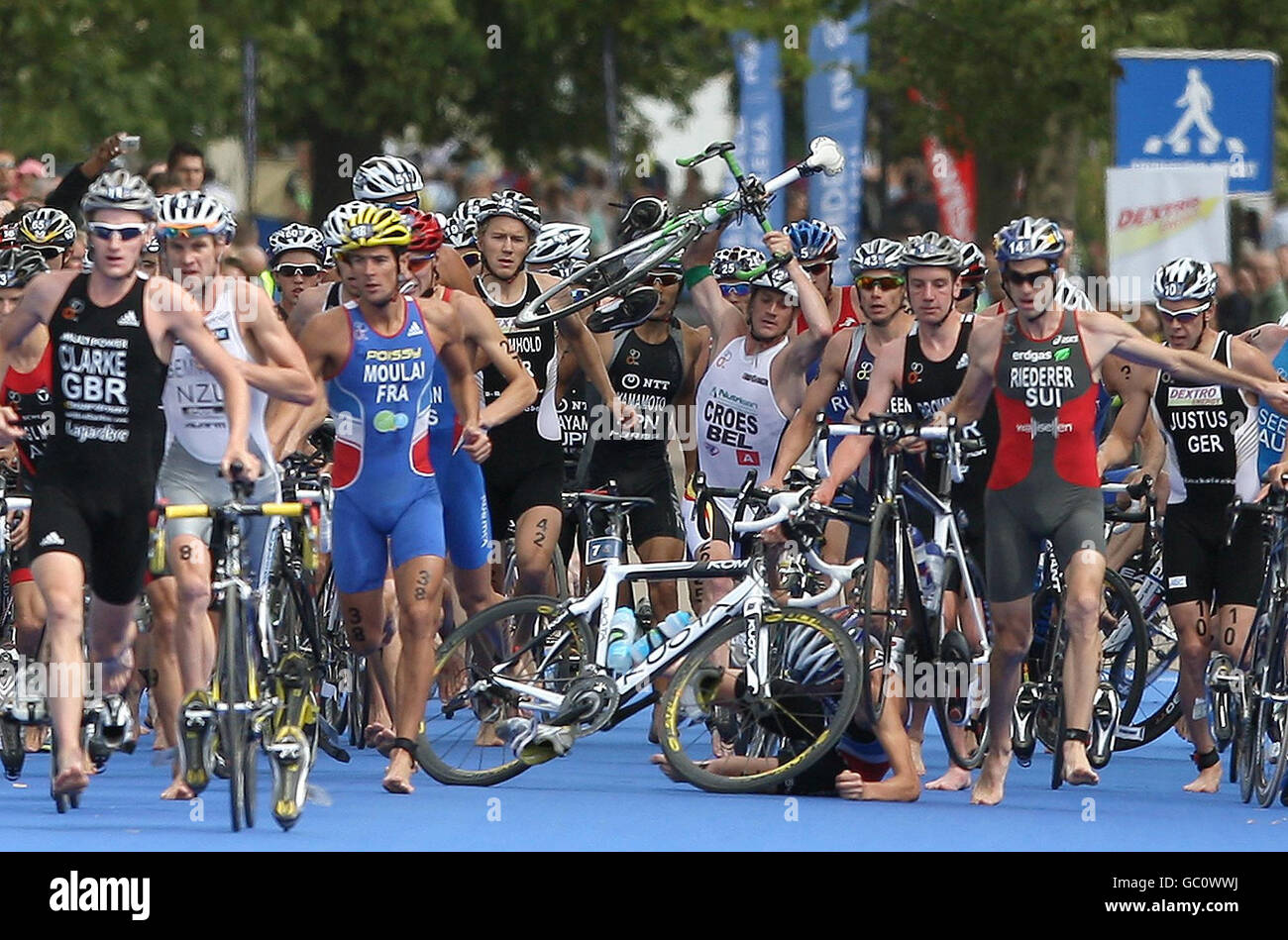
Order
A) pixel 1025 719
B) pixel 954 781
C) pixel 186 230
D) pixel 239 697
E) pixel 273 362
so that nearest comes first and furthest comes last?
pixel 239 697
pixel 273 362
pixel 186 230
pixel 954 781
pixel 1025 719

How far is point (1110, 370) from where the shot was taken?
591 inches

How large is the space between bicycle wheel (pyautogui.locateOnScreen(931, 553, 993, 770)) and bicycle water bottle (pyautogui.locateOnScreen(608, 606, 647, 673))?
4.02ft

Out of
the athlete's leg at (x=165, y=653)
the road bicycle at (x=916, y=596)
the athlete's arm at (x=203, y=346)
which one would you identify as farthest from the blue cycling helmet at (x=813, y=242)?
the athlete's arm at (x=203, y=346)

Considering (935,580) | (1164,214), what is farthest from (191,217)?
(1164,214)

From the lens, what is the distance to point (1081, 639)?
1299 centimetres

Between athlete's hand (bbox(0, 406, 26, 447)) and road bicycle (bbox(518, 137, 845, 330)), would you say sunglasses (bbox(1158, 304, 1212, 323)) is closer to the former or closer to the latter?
road bicycle (bbox(518, 137, 845, 330))

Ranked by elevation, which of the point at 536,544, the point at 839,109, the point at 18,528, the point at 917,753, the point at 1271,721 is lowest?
the point at 917,753

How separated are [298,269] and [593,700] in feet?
15.3

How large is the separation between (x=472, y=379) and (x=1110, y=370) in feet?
9.90

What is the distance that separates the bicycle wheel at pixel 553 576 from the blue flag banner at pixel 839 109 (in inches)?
441

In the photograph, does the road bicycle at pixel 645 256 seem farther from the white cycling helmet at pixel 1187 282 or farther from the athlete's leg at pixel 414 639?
the athlete's leg at pixel 414 639

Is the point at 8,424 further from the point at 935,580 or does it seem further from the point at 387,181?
the point at 935,580

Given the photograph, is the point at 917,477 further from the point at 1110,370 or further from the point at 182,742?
the point at 182,742

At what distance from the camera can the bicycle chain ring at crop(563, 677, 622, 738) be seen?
13141mm
